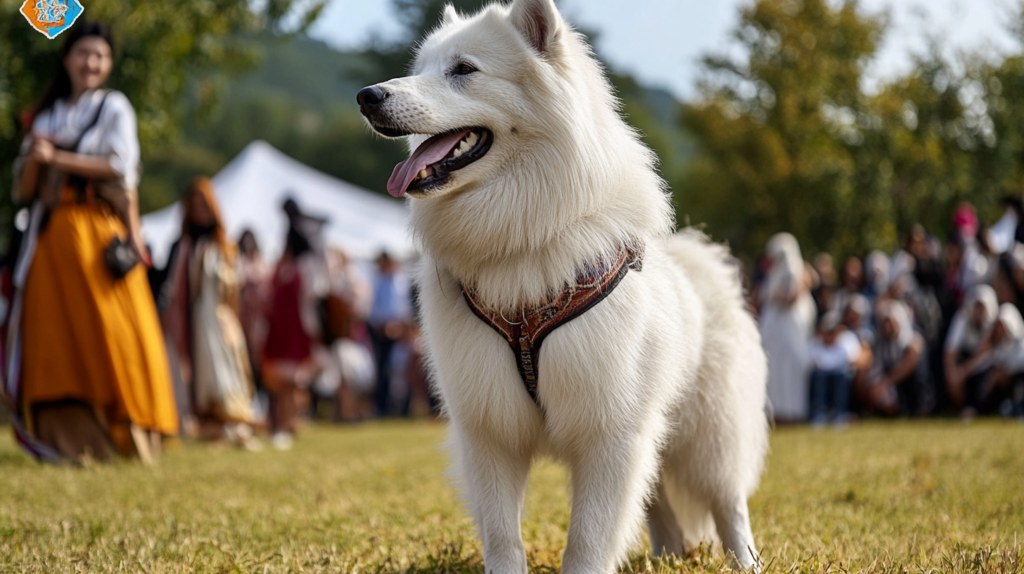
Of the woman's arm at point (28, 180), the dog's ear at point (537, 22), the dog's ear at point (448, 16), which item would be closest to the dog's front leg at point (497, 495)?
the dog's ear at point (537, 22)

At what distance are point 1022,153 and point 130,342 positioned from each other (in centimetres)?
2946

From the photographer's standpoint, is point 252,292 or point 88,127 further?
point 252,292

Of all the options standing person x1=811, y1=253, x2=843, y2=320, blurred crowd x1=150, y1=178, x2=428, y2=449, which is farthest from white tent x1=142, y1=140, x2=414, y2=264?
standing person x1=811, y1=253, x2=843, y2=320

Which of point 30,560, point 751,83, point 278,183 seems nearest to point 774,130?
point 751,83

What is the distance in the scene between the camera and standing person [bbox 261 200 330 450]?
407 inches

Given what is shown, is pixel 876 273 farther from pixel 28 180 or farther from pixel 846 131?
pixel 846 131

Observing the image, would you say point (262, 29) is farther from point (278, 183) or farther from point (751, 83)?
point (751, 83)

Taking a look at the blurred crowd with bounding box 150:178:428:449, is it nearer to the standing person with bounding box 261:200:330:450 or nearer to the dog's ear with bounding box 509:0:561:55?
the standing person with bounding box 261:200:330:450

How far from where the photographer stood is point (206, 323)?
907cm

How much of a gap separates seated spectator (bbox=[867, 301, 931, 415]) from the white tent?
9.76 meters

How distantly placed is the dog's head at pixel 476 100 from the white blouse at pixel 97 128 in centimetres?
396

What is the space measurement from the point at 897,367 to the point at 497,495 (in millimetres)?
10892

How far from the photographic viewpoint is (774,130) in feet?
101

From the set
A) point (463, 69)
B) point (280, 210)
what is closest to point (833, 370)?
point (463, 69)
